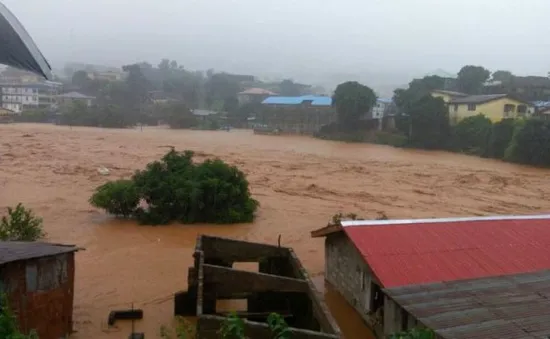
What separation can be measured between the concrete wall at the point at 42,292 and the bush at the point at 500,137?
32.0 metres

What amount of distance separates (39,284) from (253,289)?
8.74 ft

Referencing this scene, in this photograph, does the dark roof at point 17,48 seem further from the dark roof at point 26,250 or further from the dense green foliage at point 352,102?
the dense green foliage at point 352,102

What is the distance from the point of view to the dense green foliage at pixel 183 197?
54.0 feet

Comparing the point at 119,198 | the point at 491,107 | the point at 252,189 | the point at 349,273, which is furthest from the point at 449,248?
the point at 491,107

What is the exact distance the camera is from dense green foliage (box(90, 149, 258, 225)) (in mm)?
16453

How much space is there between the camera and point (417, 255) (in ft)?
26.8

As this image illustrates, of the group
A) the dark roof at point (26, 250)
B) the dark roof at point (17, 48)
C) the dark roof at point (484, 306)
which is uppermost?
the dark roof at point (17, 48)

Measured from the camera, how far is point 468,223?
9656 mm

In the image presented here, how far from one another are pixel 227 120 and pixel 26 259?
5060 cm

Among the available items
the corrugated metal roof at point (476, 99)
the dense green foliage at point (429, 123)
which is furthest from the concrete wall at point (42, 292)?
the corrugated metal roof at point (476, 99)

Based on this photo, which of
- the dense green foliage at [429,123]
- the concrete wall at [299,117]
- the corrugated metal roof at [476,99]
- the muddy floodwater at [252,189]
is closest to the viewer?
the muddy floodwater at [252,189]

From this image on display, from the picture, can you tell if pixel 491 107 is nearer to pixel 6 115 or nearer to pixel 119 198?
pixel 119 198

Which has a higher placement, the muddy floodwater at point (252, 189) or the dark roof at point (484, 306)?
the dark roof at point (484, 306)

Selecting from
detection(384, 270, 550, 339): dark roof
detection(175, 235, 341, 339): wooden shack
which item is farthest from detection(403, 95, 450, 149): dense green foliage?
detection(384, 270, 550, 339): dark roof
